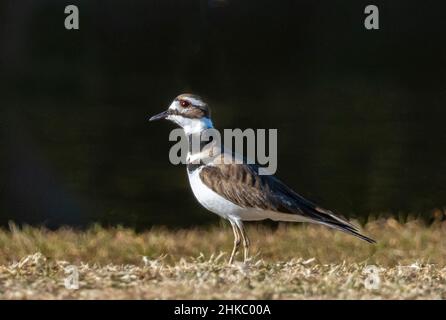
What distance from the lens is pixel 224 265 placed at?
6.19 m

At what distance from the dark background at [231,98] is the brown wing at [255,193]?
2940mm

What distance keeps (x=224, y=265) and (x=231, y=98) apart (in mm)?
4650

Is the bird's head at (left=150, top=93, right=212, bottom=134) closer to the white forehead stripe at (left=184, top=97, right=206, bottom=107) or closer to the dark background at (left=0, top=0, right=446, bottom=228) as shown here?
the white forehead stripe at (left=184, top=97, right=206, bottom=107)

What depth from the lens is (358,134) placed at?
1064 centimetres

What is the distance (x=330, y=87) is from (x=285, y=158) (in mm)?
1086

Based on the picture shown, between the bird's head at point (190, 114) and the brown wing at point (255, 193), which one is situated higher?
the bird's head at point (190, 114)

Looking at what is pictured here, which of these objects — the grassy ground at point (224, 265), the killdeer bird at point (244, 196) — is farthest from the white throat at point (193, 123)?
the grassy ground at point (224, 265)

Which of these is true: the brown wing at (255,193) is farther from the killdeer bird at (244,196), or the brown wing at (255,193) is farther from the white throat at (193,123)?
the white throat at (193,123)

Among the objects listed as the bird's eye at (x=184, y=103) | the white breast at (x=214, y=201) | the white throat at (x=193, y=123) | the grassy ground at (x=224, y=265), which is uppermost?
the bird's eye at (x=184, y=103)

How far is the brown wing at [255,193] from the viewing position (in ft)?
22.0

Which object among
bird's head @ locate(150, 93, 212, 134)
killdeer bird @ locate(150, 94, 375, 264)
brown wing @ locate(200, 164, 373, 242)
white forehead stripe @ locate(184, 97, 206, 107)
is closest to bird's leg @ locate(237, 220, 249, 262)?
killdeer bird @ locate(150, 94, 375, 264)

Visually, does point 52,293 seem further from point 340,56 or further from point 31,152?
point 340,56

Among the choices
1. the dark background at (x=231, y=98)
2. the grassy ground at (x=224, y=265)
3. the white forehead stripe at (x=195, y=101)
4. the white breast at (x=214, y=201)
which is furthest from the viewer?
the dark background at (x=231, y=98)
